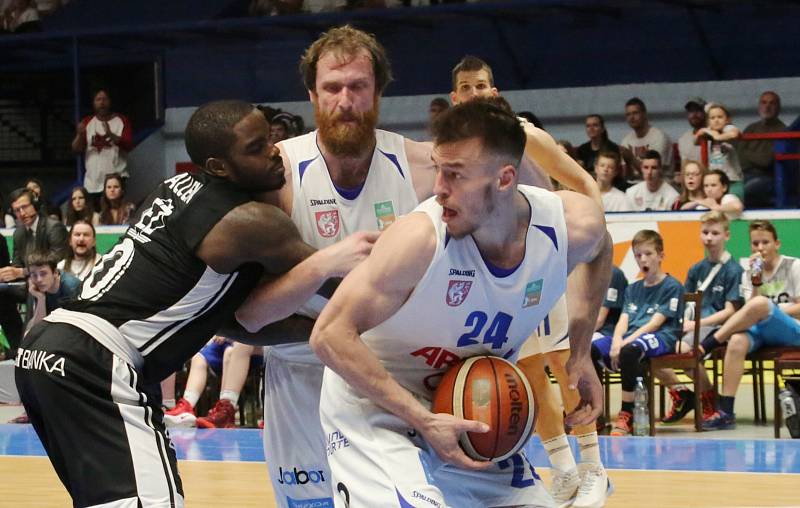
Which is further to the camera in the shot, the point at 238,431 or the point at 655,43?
the point at 655,43

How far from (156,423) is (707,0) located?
12.7 m

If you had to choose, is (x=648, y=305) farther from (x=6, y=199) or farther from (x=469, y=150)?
(x=6, y=199)

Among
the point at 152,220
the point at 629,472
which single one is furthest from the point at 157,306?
the point at 629,472

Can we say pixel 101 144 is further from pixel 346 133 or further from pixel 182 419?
pixel 346 133

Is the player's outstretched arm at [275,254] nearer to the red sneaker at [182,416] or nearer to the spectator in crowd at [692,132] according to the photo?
the red sneaker at [182,416]

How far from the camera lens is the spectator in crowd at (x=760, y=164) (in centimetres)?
1283

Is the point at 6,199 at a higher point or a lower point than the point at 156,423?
higher

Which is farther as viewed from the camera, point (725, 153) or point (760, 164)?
point (760, 164)

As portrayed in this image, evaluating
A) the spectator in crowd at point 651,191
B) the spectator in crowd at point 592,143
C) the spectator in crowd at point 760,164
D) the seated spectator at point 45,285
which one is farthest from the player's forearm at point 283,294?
the spectator in crowd at point 592,143

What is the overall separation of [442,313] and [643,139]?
10.7 m

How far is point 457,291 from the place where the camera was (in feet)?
12.5

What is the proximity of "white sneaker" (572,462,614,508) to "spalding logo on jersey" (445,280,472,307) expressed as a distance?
10.8 ft

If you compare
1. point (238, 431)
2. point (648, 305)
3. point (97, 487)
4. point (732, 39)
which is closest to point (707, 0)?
point (732, 39)

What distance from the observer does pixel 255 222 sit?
13.7 feet
